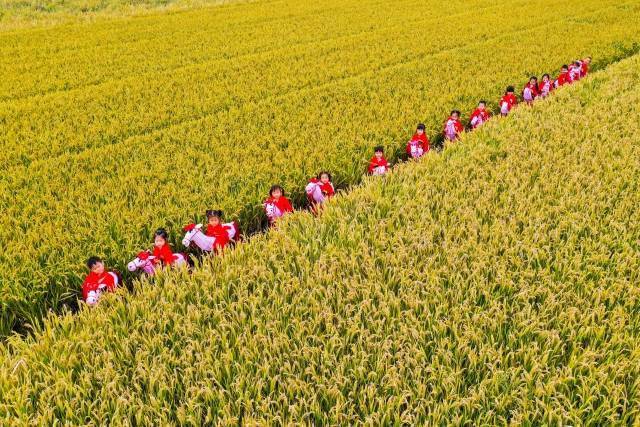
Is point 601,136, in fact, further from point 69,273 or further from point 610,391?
point 69,273

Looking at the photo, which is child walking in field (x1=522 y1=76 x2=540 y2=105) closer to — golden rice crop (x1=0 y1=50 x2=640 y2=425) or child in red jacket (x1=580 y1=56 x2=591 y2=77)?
child in red jacket (x1=580 y1=56 x2=591 y2=77)

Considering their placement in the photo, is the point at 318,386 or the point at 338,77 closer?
the point at 318,386

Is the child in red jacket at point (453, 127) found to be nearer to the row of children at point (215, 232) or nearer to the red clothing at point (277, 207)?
the row of children at point (215, 232)

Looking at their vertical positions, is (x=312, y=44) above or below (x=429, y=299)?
above

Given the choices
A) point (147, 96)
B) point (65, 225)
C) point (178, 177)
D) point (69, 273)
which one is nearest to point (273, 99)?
point (147, 96)

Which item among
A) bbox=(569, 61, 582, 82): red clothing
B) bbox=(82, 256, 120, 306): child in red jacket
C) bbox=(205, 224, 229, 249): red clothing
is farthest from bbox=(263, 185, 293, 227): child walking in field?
bbox=(569, 61, 582, 82): red clothing

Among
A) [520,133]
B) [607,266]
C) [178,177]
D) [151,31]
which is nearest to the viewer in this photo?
[607,266]

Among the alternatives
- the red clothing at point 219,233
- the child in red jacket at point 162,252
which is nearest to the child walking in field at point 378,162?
the red clothing at point 219,233

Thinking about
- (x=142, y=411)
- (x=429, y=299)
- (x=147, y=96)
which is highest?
(x=147, y=96)
